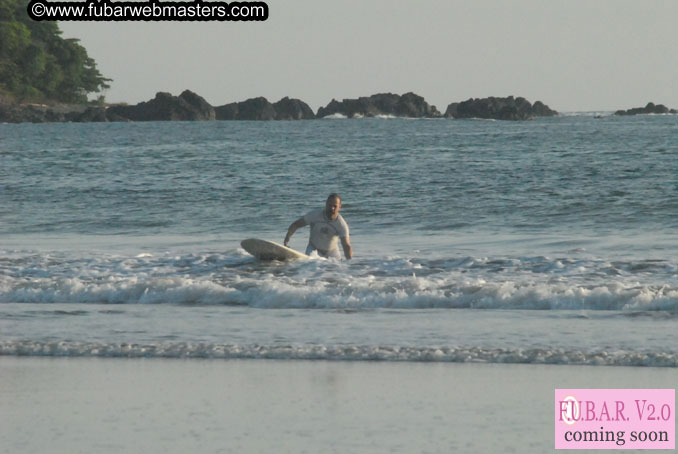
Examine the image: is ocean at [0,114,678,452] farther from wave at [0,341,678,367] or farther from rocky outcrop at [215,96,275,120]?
rocky outcrop at [215,96,275,120]

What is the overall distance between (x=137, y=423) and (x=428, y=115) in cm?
17179

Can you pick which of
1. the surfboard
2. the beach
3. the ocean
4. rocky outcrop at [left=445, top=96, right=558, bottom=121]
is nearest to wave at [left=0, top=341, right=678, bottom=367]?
the ocean

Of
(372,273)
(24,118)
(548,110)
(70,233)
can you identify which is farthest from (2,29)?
(372,273)

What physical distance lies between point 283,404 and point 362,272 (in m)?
7.22

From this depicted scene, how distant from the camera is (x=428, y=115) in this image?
17638 cm

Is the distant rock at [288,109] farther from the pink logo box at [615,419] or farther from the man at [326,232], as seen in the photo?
the pink logo box at [615,419]

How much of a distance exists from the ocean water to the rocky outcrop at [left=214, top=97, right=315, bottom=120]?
5356 inches

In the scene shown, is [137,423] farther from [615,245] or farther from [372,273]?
[615,245]

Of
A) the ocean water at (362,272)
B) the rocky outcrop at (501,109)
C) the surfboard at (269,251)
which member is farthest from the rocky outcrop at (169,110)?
the surfboard at (269,251)

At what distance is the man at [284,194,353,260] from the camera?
15.0 m

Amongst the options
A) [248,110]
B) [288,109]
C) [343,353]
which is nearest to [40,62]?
[248,110]

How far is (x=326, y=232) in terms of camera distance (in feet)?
50.0

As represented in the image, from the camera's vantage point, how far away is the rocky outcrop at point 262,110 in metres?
172

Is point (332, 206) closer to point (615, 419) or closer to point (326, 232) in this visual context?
point (326, 232)
